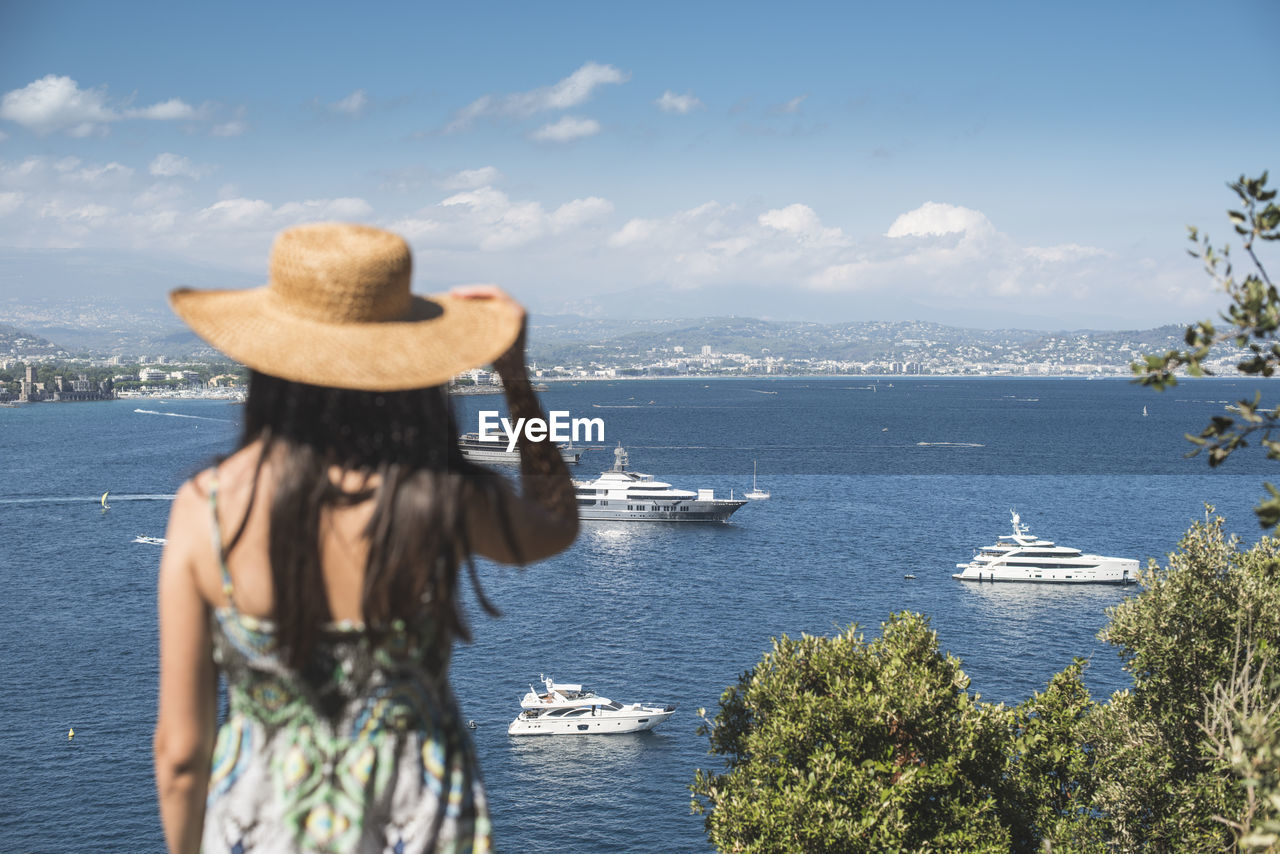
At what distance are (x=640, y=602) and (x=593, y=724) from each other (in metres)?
15.2

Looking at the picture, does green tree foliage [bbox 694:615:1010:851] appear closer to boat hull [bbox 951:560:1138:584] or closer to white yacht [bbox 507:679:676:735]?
white yacht [bbox 507:679:676:735]

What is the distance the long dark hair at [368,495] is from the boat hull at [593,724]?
110 ft

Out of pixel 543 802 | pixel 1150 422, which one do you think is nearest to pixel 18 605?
pixel 543 802

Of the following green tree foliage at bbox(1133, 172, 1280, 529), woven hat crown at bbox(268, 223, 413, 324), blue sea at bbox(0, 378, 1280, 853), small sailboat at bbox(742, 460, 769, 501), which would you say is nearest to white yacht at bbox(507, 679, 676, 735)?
blue sea at bbox(0, 378, 1280, 853)

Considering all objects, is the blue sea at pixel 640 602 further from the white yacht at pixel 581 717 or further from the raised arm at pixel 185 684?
the white yacht at pixel 581 717

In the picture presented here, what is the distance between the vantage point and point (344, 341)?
192 centimetres

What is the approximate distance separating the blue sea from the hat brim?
218 mm

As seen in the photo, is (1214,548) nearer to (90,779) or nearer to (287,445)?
(287,445)

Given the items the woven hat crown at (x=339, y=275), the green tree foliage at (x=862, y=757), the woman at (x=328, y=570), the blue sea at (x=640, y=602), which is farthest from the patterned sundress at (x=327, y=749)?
the green tree foliage at (x=862, y=757)

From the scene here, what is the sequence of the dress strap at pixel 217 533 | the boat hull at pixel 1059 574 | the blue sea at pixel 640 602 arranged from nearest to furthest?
the dress strap at pixel 217 533, the blue sea at pixel 640 602, the boat hull at pixel 1059 574

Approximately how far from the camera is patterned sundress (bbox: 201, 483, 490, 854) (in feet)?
6.35

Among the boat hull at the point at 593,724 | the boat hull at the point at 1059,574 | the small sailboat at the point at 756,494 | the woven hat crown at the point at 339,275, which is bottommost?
the boat hull at the point at 593,724

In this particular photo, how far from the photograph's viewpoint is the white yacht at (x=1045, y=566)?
5378 centimetres

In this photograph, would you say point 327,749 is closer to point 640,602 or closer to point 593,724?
point 593,724
